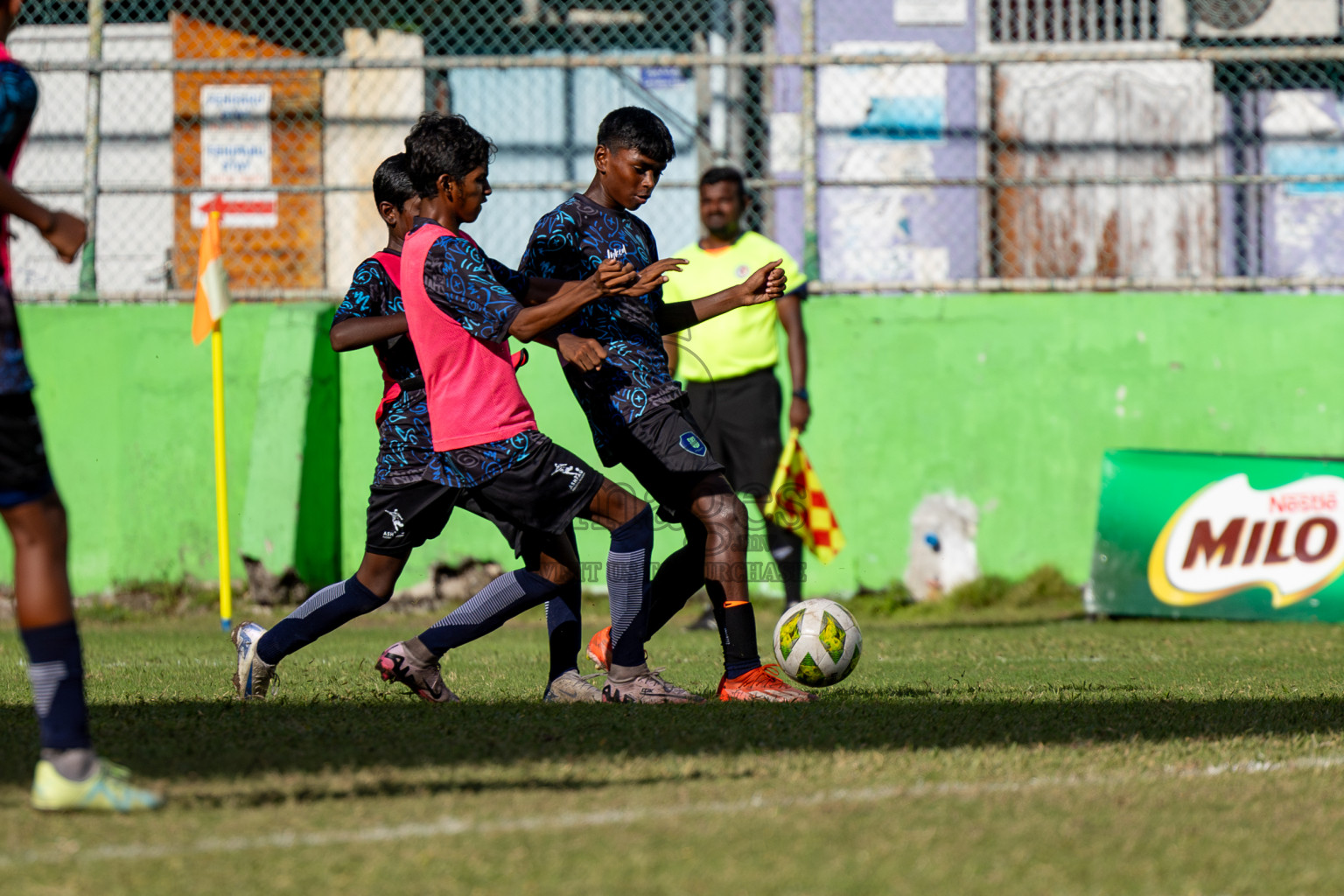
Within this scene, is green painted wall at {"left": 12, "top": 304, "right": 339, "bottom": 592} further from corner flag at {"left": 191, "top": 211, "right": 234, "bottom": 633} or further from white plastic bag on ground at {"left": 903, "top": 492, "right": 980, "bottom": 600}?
white plastic bag on ground at {"left": 903, "top": 492, "right": 980, "bottom": 600}

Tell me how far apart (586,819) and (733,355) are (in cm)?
548

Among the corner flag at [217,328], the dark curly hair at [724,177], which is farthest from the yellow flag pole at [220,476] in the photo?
the dark curly hair at [724,177]

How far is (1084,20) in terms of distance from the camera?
1253 cm

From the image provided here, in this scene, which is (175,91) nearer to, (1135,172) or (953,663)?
(1135,172)

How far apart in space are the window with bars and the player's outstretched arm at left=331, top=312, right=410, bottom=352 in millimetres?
8671

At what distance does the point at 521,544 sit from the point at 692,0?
26.7ft

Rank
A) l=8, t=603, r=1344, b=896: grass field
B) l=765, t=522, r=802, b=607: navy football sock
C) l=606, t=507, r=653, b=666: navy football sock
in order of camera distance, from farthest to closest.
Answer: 1. l=765, t=522, r=802, b=607: navy football sock
2. l=606, t=507, r=653, b=666: navy football sock
3. l=8, t=603, r=1344, b=896: grass field

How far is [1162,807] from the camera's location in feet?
11.1

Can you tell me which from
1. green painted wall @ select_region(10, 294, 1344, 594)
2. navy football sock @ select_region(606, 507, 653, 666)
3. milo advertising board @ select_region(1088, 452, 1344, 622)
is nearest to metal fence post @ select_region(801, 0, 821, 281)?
green painted wall @ select_region(10, 294, 1344, 594)

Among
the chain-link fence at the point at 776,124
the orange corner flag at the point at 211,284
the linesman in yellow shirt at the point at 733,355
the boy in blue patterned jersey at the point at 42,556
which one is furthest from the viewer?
the chain-link fence at the point at 776,124

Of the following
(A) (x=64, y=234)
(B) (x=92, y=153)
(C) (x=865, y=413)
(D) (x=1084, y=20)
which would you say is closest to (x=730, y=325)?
(C) (x=865, y=413)

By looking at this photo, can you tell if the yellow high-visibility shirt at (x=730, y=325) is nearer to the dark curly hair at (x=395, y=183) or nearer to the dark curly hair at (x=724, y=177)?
the dark curly hair at (x=724, y=177)

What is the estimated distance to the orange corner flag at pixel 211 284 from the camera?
823 cm

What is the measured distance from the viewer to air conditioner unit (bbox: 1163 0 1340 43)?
12.5 meters
